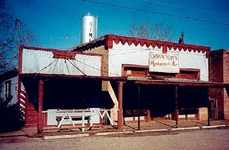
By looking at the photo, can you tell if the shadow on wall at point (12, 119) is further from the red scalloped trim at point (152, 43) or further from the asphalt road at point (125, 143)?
the red scalloped trim at point (152, 43)

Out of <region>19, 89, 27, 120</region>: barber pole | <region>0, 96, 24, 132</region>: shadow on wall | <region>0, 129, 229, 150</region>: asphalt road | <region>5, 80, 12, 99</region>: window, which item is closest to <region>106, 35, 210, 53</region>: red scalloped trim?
<region>19, 89, 27, 120</region>: barber pole

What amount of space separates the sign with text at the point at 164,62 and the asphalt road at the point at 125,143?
733 cm

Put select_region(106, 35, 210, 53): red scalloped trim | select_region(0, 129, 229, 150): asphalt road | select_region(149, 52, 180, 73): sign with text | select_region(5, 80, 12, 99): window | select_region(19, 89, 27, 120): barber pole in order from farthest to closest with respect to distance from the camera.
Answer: select_region(149, 52, 180, 73): sign with text → select_region(5, 80, 12, 99): window → select_region(106, 35, 210, 53): red scalloped trim → select_region(19, 89, 27, 120): barber pole → select_region(0, 129, 229, 150): asphalt road

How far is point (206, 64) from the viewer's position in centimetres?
2486

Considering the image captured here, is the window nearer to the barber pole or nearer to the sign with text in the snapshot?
the barber pole

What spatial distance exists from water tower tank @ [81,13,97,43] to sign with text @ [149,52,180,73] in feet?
21.8

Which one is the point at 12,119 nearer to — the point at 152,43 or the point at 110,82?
the point at 110,82

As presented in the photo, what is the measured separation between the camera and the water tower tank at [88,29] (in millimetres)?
26969

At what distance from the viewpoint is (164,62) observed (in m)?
22.8

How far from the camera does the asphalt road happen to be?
12312 mm

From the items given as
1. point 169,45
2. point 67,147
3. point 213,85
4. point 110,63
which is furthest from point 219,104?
point 67,147

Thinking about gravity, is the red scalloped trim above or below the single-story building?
above

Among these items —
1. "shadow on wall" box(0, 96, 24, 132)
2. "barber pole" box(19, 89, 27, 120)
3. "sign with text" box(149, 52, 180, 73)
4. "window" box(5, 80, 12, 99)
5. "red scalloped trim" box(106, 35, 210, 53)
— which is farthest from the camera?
"sign with text" box(149, 52, 180, 73)

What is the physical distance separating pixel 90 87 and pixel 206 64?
31.2ft
